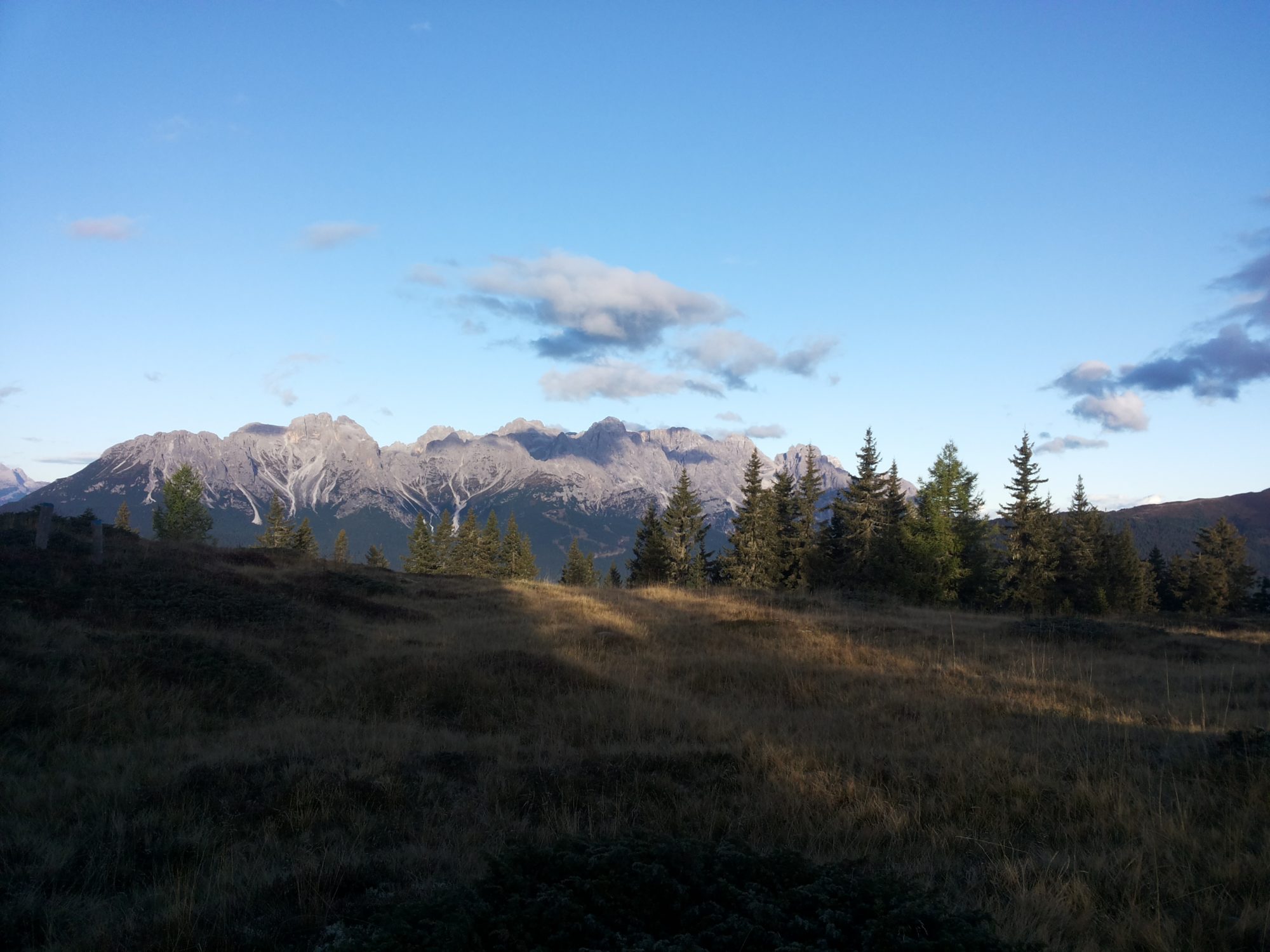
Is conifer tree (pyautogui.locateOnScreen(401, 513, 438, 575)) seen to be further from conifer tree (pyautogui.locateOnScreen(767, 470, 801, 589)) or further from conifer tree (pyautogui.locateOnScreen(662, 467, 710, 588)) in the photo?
conifer tree (pyautogui.locateOnScreen(767, 470, 801, 589))

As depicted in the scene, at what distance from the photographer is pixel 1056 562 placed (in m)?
45.4

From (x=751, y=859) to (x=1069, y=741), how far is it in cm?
536

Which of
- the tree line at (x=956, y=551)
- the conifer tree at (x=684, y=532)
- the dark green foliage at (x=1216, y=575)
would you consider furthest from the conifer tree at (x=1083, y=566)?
the conifer tree at (x=684, y=532)

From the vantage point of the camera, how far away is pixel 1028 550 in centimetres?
4519

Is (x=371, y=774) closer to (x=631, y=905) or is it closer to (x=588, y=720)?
(x=588, y=720)

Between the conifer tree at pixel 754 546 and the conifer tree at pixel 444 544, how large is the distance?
3199cm

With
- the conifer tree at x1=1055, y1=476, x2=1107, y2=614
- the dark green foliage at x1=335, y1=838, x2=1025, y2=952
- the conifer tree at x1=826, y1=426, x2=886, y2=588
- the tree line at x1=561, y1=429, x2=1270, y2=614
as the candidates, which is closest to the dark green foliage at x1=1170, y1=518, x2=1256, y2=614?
the tree line at x1=561, y1=429, x2=1270, y2=614

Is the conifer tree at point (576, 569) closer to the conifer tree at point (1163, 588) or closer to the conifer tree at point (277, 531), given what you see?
the conifer tree at point (277, 531)

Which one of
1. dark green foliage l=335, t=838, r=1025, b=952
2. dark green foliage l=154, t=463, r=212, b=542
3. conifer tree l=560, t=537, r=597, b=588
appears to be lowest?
conifer tree l=560, t=537, r=597, b=588

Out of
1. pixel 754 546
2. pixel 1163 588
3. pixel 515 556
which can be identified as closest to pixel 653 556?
pixel 754 546

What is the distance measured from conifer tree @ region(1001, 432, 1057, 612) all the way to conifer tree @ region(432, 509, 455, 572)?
50106mm

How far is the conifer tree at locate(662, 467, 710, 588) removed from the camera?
58312mm

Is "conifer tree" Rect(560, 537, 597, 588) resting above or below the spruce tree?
below

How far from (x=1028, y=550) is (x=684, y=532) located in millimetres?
26011
